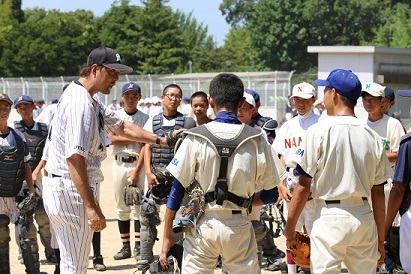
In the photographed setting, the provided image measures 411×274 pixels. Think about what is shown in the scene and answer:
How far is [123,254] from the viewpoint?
1104 cm

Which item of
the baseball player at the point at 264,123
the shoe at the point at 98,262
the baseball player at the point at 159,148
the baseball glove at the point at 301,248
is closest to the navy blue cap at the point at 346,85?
the baseball glove at the point at 301,248

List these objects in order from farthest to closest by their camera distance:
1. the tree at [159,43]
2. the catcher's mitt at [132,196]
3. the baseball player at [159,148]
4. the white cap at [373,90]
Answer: the tree at [159,43]
the catcher's mitt at [132,196]
the baseball player at [159,148]
the white cap at [373,90]

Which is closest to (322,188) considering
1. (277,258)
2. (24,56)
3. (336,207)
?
(336,207)

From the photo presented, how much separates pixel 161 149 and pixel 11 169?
194cm

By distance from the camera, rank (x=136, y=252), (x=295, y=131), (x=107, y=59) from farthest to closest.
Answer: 1. (x=136, y=252)
2. (x=295, y=131)
3. (x=107, y=59)

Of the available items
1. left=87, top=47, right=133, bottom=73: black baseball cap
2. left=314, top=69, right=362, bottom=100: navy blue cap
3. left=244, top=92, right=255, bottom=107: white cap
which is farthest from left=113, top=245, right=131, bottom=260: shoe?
left=314, top=69, right=362, bottom=100: navy blue cap

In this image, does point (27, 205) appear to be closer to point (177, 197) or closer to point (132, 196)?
point (132, 196)

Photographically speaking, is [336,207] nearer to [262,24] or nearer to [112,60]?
[112,60]

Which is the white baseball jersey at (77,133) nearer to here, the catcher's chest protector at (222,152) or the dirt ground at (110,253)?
the catcher's chest protector at (222,152)

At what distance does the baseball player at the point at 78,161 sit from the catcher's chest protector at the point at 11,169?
112 inches

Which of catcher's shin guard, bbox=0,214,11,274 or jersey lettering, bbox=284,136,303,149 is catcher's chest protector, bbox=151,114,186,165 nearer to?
jersey lettering, bbox=284,136,303,149

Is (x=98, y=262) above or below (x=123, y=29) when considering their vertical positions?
below

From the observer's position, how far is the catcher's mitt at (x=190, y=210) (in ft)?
18.9

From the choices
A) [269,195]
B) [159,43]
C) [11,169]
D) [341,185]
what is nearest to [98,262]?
[11,169]
